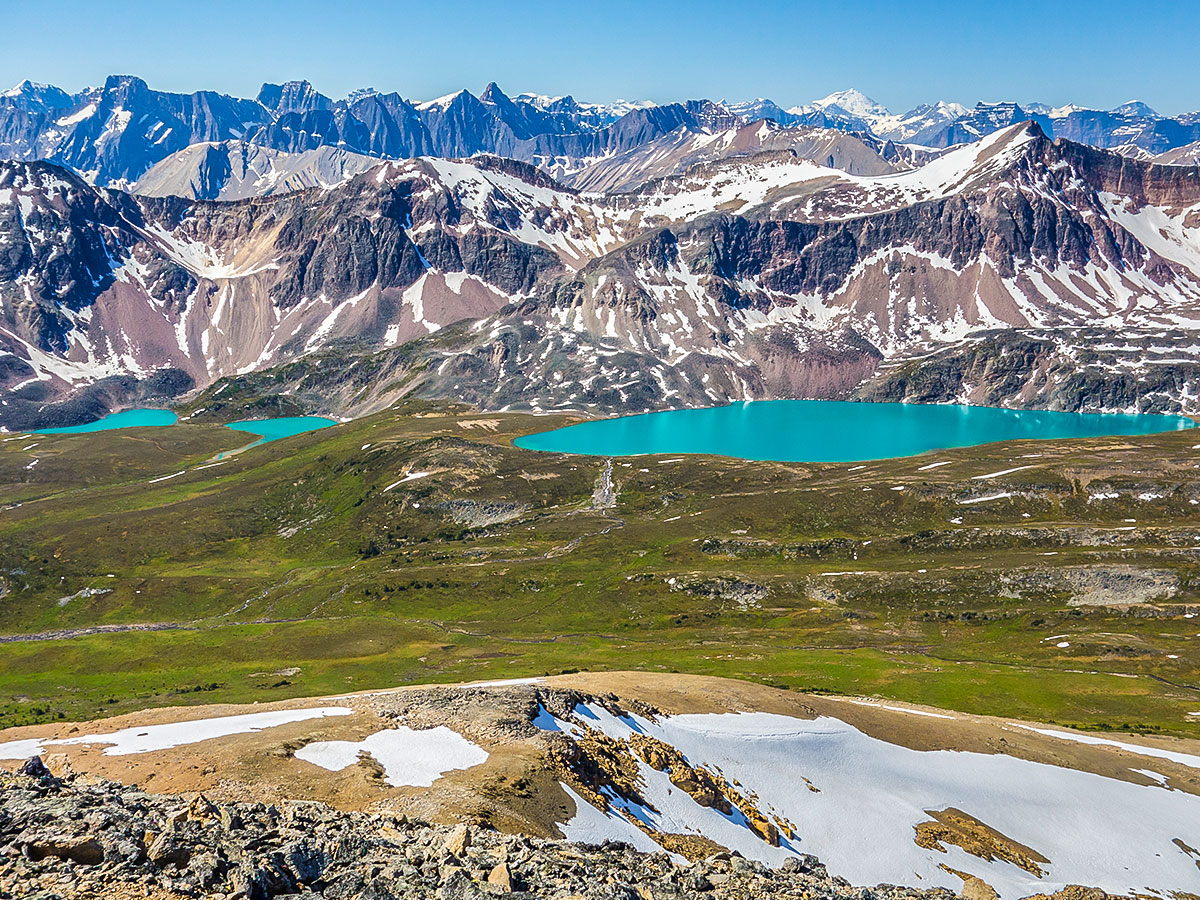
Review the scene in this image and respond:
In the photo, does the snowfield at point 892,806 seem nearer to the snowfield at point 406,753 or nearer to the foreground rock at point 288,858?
Result: the snowfield at point 406,753

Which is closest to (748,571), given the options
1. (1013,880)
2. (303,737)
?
(1013,880)

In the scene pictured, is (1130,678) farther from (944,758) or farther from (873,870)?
(873,870)

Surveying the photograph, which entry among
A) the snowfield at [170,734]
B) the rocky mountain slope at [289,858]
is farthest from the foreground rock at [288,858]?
the snowfield at [170,734]

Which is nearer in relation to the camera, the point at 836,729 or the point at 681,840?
the point at 681,840

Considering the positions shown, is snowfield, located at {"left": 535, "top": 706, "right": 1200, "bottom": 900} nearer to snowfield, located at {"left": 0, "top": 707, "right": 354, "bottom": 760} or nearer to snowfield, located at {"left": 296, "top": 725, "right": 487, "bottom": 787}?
snowfield, located at {"left": 296, "top": 725, "right": 487, "bottom": 787}

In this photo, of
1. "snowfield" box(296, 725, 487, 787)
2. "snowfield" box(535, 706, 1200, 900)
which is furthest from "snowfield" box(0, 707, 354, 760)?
"snowfield" box(535, 706, 1200, 900)

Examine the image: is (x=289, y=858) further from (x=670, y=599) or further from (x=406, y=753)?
(x=670, y=599)
